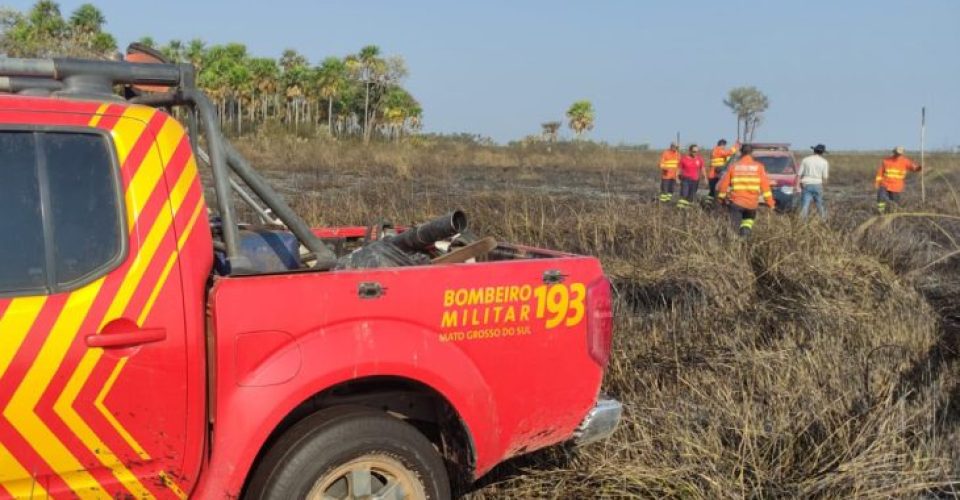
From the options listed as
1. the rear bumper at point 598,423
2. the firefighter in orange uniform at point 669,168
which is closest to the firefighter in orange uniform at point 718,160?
the firefighter in orange uniform at point 669,168

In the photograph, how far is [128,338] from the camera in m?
2.53

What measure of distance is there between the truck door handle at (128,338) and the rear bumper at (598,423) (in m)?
1.88

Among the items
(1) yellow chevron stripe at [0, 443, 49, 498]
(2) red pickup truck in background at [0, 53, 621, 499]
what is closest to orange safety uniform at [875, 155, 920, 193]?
(2) red pickup truck in background at [0, 53, 621, 499]

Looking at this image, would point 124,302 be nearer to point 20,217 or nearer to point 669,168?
point 20,217

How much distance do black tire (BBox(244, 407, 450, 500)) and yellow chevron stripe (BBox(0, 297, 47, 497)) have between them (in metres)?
0.71

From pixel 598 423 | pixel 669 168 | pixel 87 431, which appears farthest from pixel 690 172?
pixel 87 431

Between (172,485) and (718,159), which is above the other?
(718,159)

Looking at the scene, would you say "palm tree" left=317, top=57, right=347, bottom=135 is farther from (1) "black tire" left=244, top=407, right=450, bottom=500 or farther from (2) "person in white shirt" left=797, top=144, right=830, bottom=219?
(1) "black tire" left=244, top=407, right=450, bottom=500

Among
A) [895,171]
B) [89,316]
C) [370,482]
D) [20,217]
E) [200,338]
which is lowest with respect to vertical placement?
[370,482]

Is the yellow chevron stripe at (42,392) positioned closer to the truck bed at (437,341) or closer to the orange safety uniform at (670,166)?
the truck bed at (437,341)

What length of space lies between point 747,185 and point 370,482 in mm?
9791

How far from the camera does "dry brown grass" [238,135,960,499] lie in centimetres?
391

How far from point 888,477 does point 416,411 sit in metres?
2.30

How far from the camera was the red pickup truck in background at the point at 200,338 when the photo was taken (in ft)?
8.11
